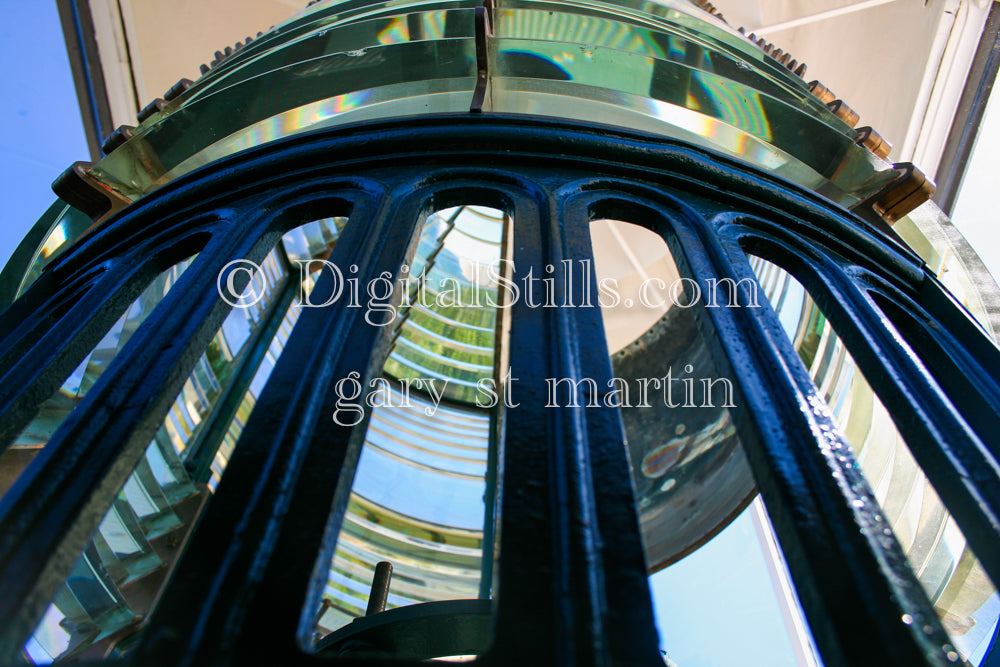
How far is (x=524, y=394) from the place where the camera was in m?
0.85

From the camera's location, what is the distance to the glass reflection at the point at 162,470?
6.38 ft

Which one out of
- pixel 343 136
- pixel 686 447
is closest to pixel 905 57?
pixel 686 447

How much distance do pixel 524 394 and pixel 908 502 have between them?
232 cm

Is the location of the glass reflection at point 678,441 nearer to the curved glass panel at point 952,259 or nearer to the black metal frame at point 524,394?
the curved glass panel at point 952,259

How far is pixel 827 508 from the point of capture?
737 mm

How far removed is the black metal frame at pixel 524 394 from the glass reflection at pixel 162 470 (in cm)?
44

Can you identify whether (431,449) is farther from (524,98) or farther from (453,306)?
(524,98)

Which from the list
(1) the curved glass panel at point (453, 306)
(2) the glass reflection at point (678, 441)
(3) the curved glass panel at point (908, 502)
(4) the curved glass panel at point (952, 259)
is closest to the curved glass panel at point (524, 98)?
(4) the curved glass panel at point (952, 259)

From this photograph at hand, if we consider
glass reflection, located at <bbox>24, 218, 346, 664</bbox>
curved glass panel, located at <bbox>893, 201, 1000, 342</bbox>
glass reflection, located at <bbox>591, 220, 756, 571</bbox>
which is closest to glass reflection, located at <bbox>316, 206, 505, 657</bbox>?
glass reflection, located at <bbox>24, 218, 346, 664</bbox>

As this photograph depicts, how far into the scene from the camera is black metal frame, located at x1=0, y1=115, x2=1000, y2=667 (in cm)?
62

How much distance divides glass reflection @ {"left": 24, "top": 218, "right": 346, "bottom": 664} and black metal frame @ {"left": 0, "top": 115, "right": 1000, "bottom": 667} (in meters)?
0.44

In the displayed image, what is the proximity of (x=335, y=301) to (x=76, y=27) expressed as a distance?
511 centimetres

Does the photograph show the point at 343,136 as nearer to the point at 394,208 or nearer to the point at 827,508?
the point at 394,208

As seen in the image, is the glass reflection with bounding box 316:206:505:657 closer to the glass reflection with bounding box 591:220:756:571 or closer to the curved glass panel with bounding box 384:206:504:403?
the curved glass panel with bounding box 384:206:504:403
